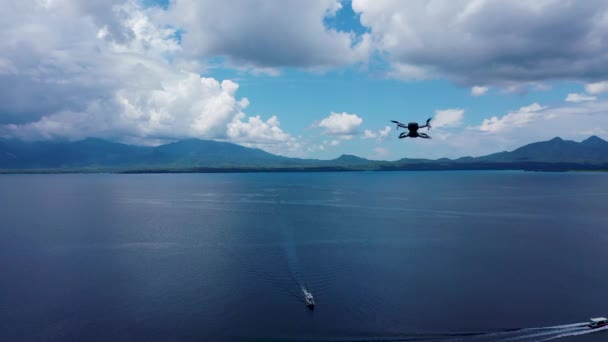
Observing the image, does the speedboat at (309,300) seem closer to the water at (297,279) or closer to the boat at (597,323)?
the water at (297,279)

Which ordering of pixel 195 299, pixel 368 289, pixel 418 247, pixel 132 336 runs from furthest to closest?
pixel 418 247 < pixel 368 289 < pixel 195 299 < pixel 132 336

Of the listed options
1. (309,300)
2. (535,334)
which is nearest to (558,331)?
(535,334)

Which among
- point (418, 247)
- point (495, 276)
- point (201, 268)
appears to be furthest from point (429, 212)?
point (201, 268)

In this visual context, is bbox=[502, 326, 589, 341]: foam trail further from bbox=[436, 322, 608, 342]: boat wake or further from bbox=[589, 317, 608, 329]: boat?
bbox=[589, 317, 608, 329]: boat

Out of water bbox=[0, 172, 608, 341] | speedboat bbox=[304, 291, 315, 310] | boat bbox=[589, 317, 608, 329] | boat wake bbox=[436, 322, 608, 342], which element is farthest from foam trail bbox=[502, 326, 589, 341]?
speedboat bbox=[304, 291, 315, 310]

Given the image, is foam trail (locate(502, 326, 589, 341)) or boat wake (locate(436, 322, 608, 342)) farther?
foam trail (locate(502, 326, 589, 341))

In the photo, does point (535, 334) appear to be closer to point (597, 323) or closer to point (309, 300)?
point (597, 323)

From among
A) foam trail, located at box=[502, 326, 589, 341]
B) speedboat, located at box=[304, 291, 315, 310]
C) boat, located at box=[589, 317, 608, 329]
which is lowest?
foam trail, located at box=[502, 326, 589, 341]

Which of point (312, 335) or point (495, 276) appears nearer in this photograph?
point (312, 335)

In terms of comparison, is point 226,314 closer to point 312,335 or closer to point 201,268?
point 312,335
